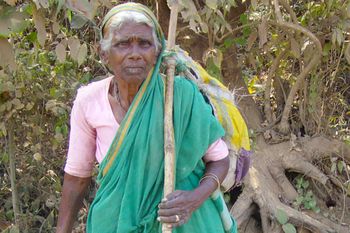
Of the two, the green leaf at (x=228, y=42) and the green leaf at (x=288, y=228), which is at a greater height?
the green leaf at (x=228, y=42)

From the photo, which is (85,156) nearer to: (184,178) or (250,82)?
(184,178)

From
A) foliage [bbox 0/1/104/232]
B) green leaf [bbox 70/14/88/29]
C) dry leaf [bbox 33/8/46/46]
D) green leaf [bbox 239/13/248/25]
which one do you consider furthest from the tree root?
dry leaf [bbox 33/8/46/46]

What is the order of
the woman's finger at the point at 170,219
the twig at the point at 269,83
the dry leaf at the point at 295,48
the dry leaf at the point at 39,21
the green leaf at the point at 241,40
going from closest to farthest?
1. the woman's finger at the point at 170,219
2. the dry leaf at the point at 39,21
3. the dry leaf at the point at 295,48
4. the green leaf at the point at 241,40
5. the twig at the point at 269,83

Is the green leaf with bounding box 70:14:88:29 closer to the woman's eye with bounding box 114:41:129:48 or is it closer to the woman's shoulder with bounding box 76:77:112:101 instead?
the woman's shoulder with bounding box 76:77:112:101

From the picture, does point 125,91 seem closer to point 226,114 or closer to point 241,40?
point 226,114

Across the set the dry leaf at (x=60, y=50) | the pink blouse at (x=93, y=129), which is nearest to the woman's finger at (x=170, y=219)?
the pink blouse at (x=93, y=129)

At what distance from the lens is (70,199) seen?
2205 millimetres

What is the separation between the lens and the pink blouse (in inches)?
79.8

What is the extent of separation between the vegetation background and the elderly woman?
1.48 meters

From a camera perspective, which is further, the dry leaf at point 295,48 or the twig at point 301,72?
the dry leaf at point 295,48

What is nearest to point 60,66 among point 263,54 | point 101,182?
point 263,54

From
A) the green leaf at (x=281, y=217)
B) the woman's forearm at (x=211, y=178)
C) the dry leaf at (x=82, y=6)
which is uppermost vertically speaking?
the dry leaf at (x=82, y=6)

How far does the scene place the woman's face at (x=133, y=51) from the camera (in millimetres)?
1900

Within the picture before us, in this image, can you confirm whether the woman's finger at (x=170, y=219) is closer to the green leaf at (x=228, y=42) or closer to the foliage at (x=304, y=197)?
the green leaf at (x=228, y=42)
